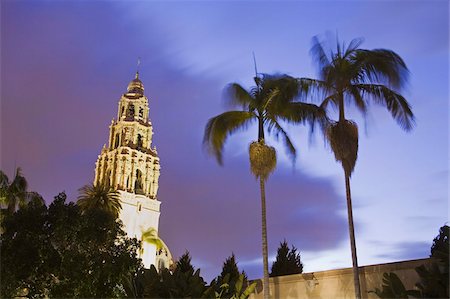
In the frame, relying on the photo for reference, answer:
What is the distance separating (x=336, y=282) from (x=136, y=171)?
5555 cm

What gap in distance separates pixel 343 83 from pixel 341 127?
1.61 metres

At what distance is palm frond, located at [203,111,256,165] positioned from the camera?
795 inches

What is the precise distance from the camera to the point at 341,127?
1741 cm

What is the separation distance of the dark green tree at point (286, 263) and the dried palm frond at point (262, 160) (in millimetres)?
10717

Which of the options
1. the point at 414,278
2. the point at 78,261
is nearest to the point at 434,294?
the point at 414,278

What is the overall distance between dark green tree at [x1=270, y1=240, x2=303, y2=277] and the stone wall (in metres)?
7.80

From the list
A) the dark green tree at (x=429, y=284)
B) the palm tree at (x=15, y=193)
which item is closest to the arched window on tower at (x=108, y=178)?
the palm tree at (x=15, y=193)

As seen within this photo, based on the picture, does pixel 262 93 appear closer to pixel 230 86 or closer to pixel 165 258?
pixel 230 86

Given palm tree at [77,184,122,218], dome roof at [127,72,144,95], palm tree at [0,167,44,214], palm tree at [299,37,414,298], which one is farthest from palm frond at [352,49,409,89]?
dome roof at [127,72,144,95]

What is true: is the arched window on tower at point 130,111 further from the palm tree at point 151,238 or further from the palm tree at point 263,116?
the palm tree at point 263,116

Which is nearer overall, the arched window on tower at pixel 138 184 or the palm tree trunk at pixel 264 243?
the palm tree trunk at pixel 264 243

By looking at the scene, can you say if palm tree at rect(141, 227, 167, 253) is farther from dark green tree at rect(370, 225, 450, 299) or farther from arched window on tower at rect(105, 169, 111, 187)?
dark green tree at rect(370, 225, 450, 299)

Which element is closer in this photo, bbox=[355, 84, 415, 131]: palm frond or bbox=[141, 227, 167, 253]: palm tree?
bbox=[355, 84, 415, 131]: palm frond

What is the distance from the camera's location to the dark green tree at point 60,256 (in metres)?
22.2
